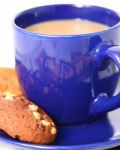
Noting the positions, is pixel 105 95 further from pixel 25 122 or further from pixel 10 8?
pixel 10 8

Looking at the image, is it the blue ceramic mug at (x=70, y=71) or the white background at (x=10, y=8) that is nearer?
the blue ceramic mug at (x=70, y=71)

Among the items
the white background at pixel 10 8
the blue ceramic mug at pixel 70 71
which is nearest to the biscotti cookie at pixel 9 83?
the blue ceramic mug at pixel 70 71

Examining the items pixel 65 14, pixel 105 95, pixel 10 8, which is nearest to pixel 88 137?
pixel 105 95

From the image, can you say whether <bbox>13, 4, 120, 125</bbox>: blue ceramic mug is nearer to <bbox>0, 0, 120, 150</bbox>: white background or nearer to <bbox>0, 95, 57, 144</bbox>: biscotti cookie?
<bbox>0, 95, 57, 144</bbox>: biscotti cookie

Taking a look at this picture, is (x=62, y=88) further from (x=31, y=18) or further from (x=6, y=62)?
(x=6, y=62)

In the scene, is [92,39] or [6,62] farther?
[6,62]

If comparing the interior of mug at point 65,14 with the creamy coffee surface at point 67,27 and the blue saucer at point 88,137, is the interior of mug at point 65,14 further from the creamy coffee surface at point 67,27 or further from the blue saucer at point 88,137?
the blue saucer at point 88,137

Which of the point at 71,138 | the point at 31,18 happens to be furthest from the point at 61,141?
the point at 31,18
